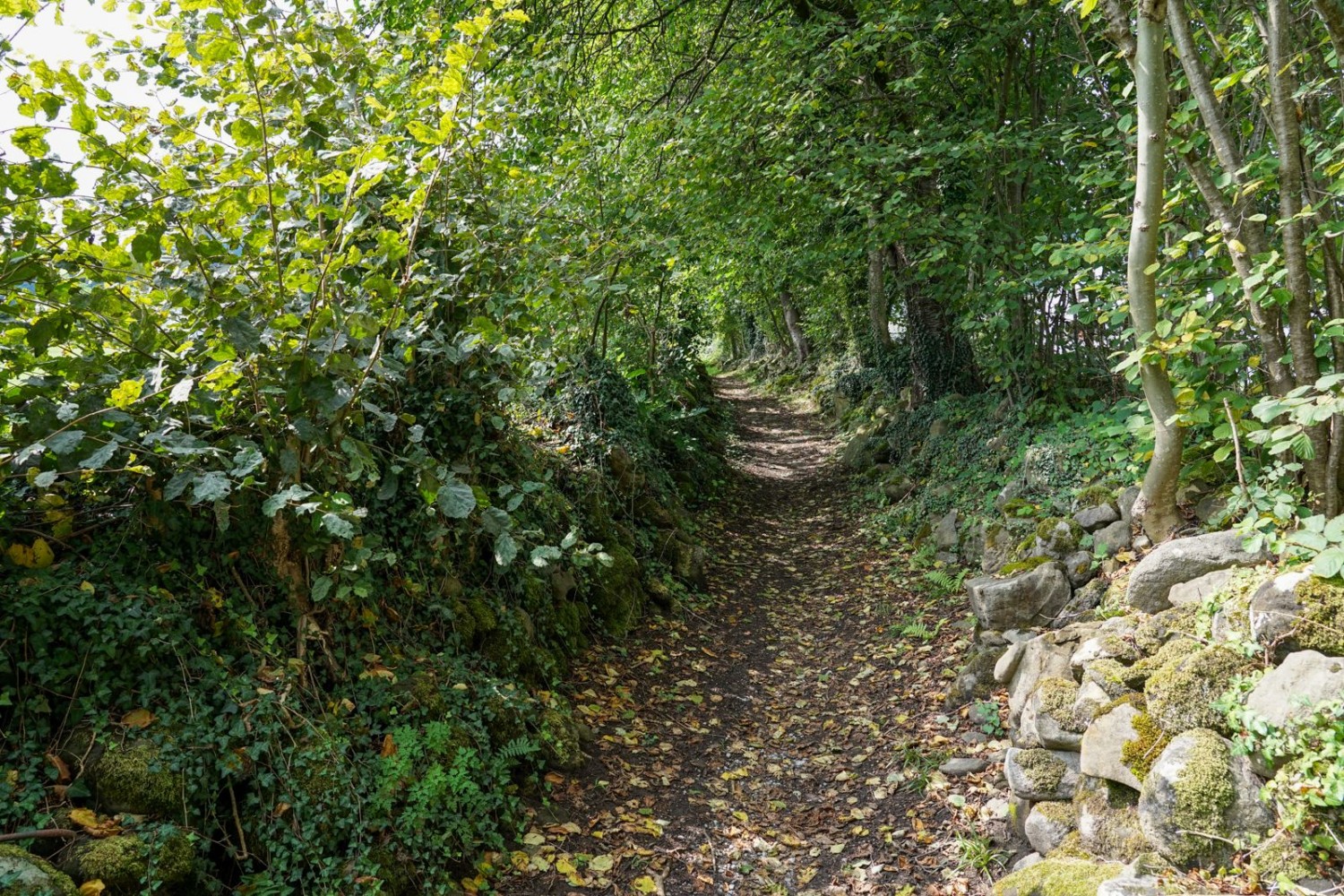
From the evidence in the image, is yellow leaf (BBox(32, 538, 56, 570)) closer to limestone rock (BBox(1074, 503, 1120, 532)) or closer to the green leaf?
the green leaf

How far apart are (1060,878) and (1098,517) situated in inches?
118

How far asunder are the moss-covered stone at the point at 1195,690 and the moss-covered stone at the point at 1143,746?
0.03 meters

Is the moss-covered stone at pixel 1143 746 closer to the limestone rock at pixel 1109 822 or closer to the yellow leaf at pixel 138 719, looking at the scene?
the limestone rock at pixel 1109 822

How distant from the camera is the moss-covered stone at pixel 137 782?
2773 mm

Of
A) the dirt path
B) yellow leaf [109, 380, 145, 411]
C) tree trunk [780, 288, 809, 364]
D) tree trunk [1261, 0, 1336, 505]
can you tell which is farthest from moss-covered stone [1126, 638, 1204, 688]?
tree trunk [780, 288, 809, 364]

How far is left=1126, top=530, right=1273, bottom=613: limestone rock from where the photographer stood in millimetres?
3994

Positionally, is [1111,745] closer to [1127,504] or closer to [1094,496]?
[1127,504]

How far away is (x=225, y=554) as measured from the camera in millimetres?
3502

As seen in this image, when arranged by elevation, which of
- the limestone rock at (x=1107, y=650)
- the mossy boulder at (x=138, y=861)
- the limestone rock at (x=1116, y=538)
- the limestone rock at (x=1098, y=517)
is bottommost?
the limestone rock at (x=1107, y=650)

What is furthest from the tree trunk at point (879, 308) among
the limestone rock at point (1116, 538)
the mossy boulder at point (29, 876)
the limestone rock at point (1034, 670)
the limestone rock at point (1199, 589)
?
the mossy boulder at point (29, 876)

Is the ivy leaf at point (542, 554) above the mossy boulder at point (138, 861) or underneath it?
above

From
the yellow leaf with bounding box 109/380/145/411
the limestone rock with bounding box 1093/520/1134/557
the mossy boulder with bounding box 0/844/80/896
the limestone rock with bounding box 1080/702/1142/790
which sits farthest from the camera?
the limestone rock with bounding box 1093/520/1134/557

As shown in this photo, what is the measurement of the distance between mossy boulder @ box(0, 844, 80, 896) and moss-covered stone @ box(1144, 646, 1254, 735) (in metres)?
4.25

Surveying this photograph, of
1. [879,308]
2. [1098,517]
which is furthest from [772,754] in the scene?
[879,308]
